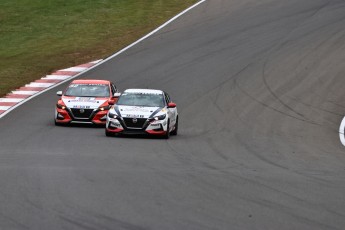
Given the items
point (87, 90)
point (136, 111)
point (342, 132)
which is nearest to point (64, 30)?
point (87, 90)

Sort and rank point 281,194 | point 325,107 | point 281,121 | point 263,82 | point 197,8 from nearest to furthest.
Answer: point 281,194
point 281,121
point 325,107
point 263,82
point 197,8

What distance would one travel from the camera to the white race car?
2575 cm

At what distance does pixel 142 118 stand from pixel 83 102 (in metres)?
3.79

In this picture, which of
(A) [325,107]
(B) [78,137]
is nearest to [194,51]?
(A) [325,107]

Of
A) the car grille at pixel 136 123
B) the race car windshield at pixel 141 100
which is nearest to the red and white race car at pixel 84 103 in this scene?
the race car windshield at pixel 141 100

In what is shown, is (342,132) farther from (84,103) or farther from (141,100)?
(84,103)

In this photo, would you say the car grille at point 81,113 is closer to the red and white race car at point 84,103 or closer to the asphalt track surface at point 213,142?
the red and white race car at point 84,103

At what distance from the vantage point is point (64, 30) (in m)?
47.4

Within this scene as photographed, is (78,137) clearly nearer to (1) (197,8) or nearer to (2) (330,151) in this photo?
(2) (330,151)

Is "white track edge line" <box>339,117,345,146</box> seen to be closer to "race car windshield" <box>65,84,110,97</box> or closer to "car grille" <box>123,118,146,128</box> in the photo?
"car grille" <box>123,118,146,128</box>

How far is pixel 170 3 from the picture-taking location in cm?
5162

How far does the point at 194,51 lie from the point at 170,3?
11.4 m

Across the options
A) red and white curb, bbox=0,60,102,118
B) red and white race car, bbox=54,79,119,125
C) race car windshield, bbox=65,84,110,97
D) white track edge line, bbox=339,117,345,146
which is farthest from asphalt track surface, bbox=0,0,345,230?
race car windshield, bbox=65,84,110,97

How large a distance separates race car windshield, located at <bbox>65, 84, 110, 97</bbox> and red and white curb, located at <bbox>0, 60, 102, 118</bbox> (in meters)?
2.49
